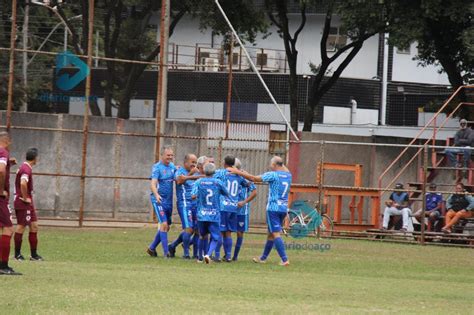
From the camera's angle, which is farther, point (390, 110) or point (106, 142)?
point (390, 110)

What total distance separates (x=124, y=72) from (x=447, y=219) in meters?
11.6

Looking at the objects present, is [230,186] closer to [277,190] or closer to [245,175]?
[245,175]

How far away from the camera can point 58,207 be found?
34.5 meters

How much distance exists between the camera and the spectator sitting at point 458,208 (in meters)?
30.2

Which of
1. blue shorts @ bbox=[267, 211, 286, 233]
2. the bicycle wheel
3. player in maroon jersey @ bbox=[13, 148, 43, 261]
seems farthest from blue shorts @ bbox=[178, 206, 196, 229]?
the bicycle wheel

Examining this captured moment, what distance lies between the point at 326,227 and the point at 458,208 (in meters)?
3.59

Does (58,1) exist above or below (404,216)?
above

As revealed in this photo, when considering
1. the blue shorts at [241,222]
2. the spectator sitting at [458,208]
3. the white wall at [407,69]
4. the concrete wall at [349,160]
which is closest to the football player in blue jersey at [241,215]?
the blue shorts at [241,222]

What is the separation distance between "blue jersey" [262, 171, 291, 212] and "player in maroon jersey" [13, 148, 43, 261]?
419 cm

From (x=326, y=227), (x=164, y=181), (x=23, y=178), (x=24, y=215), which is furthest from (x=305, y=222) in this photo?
(x=23, y=178)

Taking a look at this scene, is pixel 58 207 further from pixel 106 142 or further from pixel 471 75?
pixel 471 75

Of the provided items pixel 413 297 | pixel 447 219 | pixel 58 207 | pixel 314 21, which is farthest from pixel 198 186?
pixel 314 21

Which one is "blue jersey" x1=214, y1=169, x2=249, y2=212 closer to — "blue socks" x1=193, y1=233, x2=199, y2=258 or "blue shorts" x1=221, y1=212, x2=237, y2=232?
"blue shorts" x1=221, y1=212, x2=237, y2=232

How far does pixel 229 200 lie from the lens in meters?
21.6
